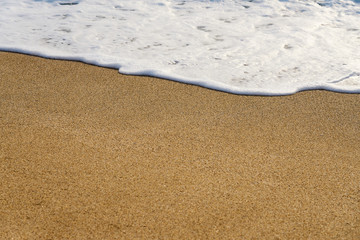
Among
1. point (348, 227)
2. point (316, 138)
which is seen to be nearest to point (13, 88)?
point (316, 138)

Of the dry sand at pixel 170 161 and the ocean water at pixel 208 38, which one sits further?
the ocean water at pixel 208 38

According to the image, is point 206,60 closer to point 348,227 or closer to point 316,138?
point 316,138

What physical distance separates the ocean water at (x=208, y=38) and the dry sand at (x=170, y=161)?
262 millimetres

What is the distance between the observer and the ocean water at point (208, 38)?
3498 mm

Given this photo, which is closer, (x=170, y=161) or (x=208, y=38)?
(x=170, y=161)

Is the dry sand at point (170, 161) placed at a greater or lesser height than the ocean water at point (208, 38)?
greater

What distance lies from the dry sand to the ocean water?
0.86 ft

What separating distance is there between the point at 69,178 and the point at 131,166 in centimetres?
32

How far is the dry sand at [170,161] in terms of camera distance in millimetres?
1948

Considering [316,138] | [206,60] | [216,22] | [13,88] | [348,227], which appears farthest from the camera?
[216,22]

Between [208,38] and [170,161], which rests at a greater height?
[170,161]

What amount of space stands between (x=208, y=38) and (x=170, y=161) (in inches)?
83.5

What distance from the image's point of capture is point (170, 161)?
2.39 m

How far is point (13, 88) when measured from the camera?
3201 millimetres
